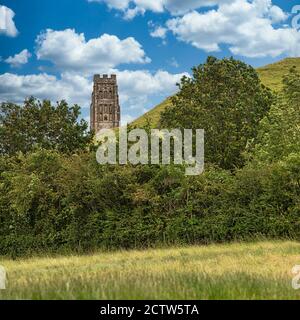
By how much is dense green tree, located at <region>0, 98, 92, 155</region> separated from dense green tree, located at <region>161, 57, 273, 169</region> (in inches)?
354

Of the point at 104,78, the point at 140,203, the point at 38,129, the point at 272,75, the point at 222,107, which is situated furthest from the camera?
the point at 104,78

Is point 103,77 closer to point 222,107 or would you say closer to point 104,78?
point 104,78

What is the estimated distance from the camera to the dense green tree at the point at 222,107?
4616cm

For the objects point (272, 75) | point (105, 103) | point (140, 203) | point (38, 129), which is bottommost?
point (140, 203)

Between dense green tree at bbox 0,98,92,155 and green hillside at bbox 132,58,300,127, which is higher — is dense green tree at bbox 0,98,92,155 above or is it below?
below

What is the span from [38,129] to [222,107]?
1813cm

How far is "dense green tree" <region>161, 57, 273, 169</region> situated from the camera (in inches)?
1817

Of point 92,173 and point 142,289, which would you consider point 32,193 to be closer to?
point 92,173

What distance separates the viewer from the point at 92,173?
34.2 m

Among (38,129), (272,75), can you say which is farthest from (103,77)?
(38,129)

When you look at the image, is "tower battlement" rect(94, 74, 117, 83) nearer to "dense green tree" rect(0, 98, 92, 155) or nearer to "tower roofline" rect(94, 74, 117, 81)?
"tower roofline" rect(94, 74, 117, 81)

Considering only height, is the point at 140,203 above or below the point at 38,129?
below

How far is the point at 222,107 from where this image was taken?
4847cm

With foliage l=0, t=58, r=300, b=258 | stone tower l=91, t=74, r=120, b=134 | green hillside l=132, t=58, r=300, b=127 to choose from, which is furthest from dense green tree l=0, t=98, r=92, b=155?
stone tower l=91, t=74, r=120, b=134
